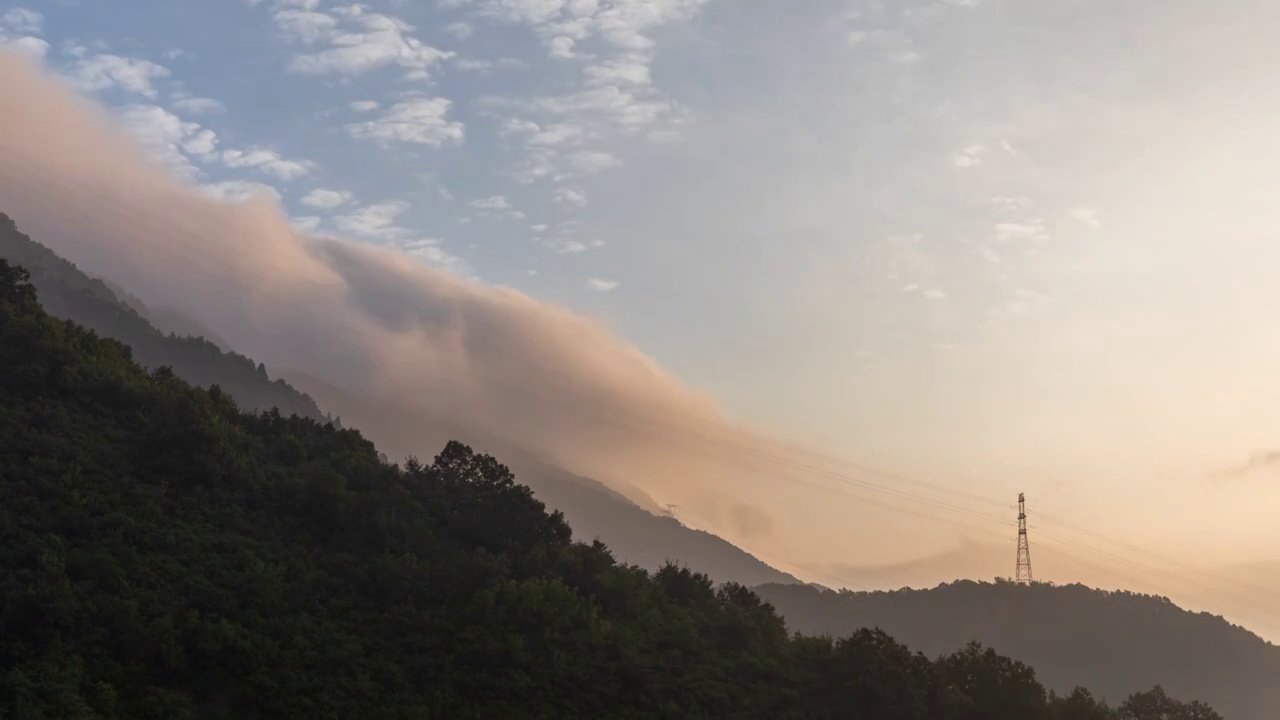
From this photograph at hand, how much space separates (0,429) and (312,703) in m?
27.0

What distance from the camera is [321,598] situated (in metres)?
55.3

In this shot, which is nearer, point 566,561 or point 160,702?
point 160,702

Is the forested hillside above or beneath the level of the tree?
beneath

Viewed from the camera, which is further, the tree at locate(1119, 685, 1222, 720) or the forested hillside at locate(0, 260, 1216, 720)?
the tree at locate(1119, 685, 1222, 720)

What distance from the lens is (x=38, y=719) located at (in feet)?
119

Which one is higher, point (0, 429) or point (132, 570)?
point (0, 429)

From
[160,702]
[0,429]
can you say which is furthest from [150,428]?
[160,702]

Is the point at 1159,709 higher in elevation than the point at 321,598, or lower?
higher

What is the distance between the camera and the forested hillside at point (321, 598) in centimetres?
4447

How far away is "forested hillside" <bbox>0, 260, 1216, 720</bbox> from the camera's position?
146 feet

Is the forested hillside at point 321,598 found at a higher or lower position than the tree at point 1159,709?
lower

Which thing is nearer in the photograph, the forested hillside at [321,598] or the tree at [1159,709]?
the forested hillside at [321,598]

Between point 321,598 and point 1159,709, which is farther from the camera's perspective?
point 1159,709

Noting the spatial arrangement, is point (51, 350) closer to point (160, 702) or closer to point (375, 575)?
point (375, 575)
